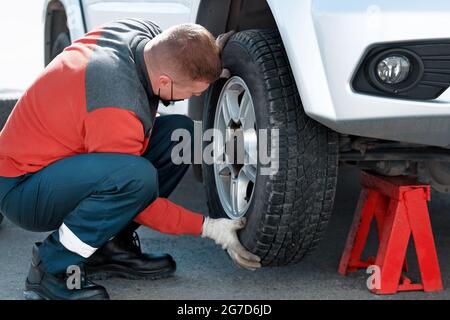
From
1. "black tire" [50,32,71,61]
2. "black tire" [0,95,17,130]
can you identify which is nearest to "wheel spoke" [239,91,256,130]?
"black tire" [0,95,17,130]

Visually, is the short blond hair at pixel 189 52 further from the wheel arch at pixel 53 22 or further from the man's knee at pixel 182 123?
the wheel arch at pixel 53 22

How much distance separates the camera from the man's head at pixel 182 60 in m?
2.81

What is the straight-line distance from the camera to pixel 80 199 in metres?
2.91

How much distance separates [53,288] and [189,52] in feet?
3.05

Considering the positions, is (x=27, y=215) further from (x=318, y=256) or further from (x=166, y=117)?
(x=318, y=256)

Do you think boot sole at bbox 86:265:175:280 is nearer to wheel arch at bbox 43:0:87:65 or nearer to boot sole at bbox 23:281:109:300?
boot sole at bbox 23:281:109:300

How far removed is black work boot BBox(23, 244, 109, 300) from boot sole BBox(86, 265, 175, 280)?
0.70 ft

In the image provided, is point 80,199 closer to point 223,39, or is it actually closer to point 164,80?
point 164,80

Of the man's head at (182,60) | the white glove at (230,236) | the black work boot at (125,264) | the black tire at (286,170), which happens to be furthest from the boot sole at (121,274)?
the man's head at (182,60)

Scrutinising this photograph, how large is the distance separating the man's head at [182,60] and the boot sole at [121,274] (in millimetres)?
737

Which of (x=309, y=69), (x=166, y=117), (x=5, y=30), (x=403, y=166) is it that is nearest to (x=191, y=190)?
(x=166, y=117)

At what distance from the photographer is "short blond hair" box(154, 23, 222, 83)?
2.81 metres

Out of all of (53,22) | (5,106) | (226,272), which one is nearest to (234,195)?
(226,272)
